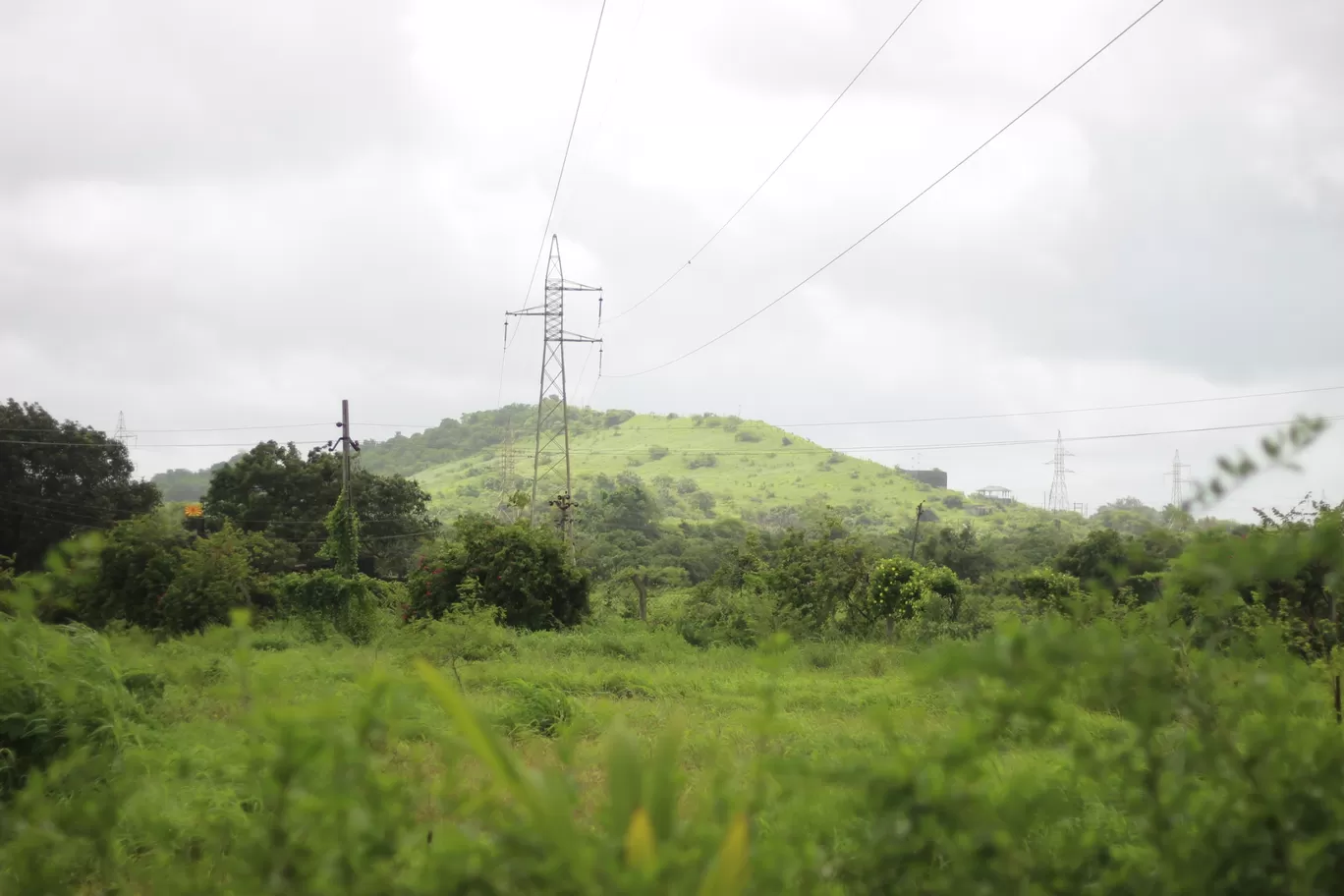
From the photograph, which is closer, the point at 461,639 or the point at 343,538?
the point at 461,639

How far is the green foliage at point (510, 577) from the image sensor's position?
20344 millimetres

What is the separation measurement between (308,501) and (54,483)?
8.41m

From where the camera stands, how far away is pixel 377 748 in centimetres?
173

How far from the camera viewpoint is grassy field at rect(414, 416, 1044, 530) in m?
77.8

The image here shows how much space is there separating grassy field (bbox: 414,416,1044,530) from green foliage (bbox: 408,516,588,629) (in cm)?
4089

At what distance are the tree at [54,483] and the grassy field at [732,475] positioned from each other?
29.3 metres

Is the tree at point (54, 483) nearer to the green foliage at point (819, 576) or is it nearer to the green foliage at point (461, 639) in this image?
the green foliage at point (461, 639)

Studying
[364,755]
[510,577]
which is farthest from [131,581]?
[364,755]

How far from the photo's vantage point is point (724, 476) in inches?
4124

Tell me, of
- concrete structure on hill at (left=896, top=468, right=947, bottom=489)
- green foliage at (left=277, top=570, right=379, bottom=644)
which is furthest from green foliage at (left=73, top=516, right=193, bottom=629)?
concrete structure on hill at (left=896, top=468, right=947, bottom=489)

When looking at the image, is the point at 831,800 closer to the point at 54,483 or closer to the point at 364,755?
the point at 364,755

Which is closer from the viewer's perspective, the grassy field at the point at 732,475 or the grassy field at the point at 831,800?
the grassy field at the point at 831,800

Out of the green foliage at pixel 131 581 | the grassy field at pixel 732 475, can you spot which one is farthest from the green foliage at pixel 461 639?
the grassy field at pixel 732 475

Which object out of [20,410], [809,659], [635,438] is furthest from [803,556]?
[635,438]
